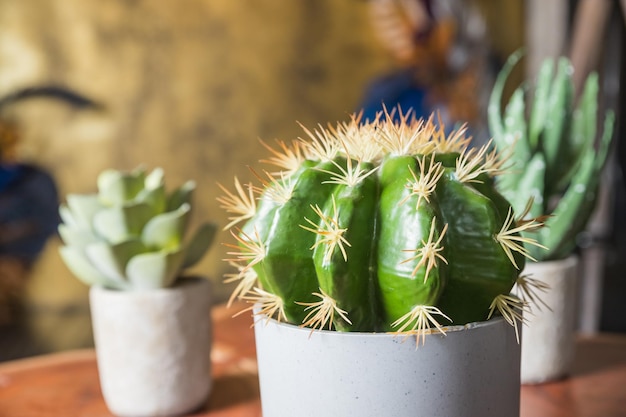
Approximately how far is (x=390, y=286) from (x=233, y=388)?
0.32 metres

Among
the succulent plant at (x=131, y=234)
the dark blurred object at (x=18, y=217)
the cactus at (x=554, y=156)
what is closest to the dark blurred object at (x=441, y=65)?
the dark blurred object at (x=18, y=217)

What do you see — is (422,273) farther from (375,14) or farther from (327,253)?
(375,14)

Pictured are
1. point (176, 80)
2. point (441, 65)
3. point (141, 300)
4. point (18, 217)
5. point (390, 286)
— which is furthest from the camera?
point (441, 65)

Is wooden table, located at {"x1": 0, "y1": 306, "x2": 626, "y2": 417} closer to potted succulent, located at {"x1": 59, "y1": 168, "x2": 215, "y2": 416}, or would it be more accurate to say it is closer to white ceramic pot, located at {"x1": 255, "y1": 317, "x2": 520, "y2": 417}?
potted succulent, located at {"x1": 59, "y1": 168, "x2": 215, "y2": 416}

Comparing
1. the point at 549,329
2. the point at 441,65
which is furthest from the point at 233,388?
the point at 441,65

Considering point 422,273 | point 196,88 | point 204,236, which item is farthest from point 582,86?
point 196,88

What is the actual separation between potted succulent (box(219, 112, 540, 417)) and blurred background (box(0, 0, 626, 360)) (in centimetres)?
107

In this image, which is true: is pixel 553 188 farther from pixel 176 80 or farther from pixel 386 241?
pixel 176 80

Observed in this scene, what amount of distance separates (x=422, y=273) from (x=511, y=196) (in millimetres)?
299

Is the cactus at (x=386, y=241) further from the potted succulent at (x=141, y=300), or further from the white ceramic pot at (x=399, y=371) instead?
the potted succulent at (x=141, y=300)

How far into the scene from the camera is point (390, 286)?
0.32m

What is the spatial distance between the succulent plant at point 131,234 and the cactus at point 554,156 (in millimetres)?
278

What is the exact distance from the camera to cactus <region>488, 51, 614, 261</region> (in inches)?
22.5

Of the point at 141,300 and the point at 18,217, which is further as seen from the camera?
the point at 18,217
